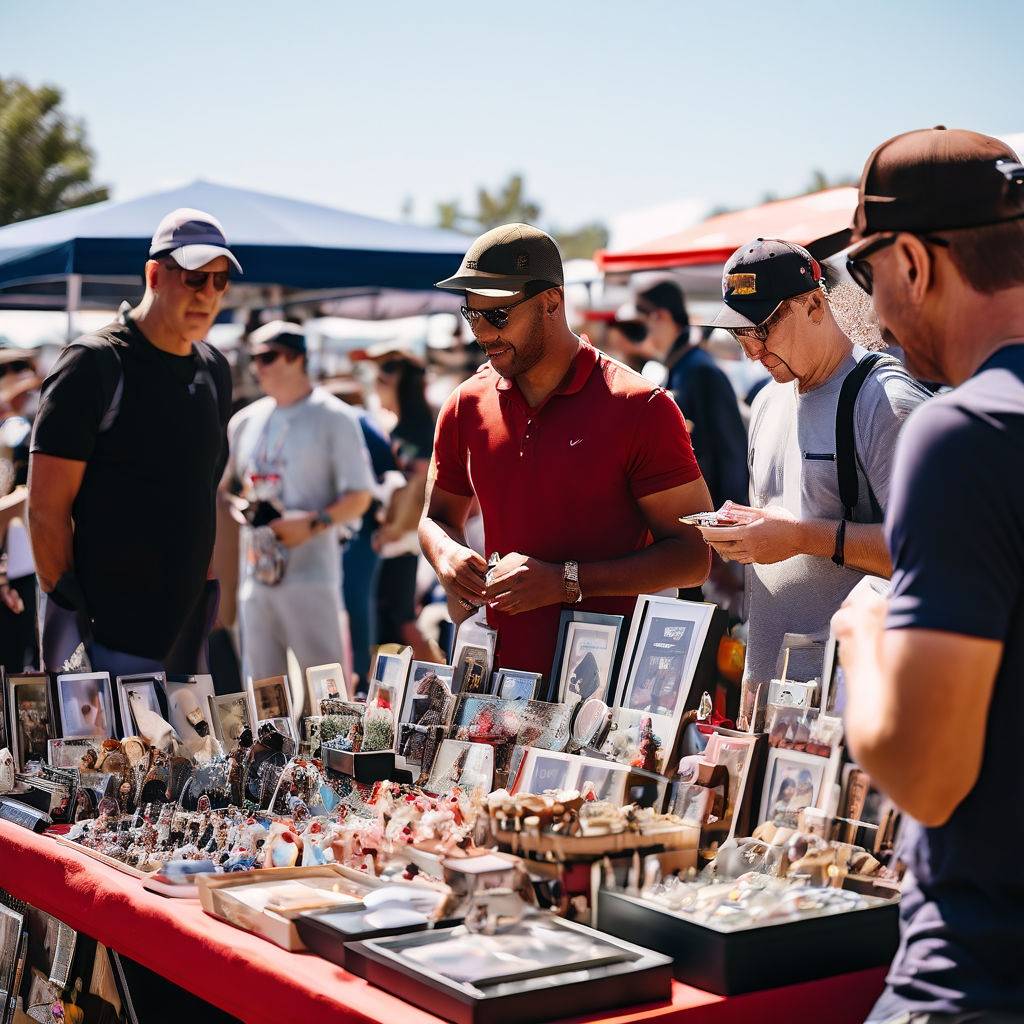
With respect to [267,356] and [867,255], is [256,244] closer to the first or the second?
[267,356]

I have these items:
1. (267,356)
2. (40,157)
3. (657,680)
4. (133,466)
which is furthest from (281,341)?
(40,157)

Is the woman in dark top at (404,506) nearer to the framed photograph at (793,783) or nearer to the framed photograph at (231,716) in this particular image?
the framed photograph at (231,716)

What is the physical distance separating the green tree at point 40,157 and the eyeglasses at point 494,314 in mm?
23817

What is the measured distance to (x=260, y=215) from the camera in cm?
643

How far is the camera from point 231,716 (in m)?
2.54

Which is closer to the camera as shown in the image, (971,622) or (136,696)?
(971,622)

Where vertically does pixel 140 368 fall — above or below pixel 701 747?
above

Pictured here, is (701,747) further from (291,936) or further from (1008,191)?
(1008,191)

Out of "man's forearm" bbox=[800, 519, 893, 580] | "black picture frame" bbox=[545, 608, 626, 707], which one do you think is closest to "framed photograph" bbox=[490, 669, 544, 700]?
"black picture frame" bbox=[545, 608, 626, 707]

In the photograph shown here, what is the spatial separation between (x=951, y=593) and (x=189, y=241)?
2.78m

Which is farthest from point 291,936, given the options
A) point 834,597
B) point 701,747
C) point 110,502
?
point 110,502

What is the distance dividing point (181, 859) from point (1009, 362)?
4.90ft

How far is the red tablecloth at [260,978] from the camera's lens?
4.86 ft

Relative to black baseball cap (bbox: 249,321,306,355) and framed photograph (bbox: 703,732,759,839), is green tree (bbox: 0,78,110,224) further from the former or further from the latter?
framed photograph (bbox: 703,732,759,839)
